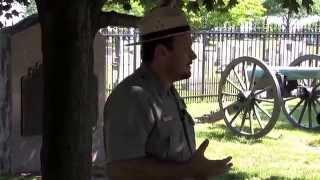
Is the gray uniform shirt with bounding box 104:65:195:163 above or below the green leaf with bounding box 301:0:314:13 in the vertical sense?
below

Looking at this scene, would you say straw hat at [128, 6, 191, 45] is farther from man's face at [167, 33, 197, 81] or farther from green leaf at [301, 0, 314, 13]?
green leaf at [301, 0, 314, 13]

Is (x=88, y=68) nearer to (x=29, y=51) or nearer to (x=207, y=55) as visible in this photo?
(x=29, y=51)

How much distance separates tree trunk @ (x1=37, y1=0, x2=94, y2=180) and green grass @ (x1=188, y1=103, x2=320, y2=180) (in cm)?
466

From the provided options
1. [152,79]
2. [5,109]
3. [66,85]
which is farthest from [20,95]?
[152,79]

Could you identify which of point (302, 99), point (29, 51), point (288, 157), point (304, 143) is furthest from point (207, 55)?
point (29, 51)

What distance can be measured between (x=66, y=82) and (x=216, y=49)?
15372mm

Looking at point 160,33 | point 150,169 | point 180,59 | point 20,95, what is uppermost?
point 160,33

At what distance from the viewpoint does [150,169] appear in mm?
2471

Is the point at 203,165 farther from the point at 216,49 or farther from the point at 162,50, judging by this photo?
the point at 216,49

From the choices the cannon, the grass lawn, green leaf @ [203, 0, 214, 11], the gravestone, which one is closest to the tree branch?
green leaf @ [203, 0, 214, 11]

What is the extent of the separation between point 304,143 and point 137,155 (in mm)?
9046

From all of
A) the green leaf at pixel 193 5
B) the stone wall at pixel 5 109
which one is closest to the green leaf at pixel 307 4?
the green leaf at pixel 193 5

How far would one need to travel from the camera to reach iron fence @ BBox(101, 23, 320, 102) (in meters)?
16.4

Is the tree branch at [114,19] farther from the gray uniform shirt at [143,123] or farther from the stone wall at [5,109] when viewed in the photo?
the stone wall at [5,109]
